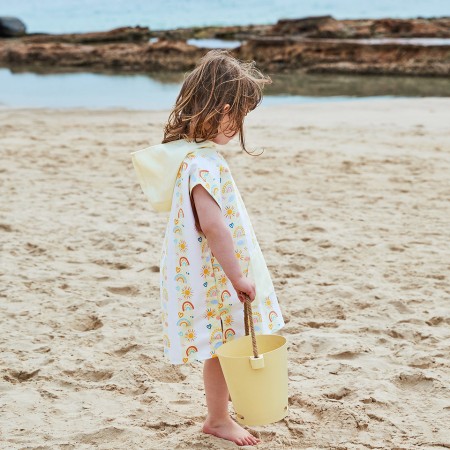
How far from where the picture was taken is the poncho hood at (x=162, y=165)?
2.30m

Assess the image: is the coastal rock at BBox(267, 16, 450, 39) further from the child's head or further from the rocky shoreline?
the child's head

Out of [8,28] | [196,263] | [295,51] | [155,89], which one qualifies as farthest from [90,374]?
[8,28]

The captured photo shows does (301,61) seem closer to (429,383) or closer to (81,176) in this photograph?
(81,176)

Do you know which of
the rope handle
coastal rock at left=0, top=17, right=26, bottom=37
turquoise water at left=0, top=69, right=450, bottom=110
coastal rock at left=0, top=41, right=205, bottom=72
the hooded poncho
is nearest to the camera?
the rope handle

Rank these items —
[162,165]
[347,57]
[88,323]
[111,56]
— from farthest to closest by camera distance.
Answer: [111,56], [347,57], [88,323], [162,165]

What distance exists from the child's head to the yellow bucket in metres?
0.53

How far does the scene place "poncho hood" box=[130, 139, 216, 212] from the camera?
2297mm

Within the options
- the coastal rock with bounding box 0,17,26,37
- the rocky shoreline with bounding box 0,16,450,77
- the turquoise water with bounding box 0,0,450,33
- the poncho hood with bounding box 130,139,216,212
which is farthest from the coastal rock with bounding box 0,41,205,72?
the turquoise water with bounding box 0,0,450,33

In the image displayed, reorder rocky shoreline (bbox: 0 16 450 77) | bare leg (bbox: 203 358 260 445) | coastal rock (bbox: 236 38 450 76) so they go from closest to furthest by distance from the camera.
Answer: bare leg (bbox: 203 358 260 445) < coastal rock (bbox: 236 38 450 76) < rocky shoreline (bbox: 0 16 450 77)

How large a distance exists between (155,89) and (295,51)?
5.32m

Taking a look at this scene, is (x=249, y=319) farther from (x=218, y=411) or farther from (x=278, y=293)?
(x=278, y=293)

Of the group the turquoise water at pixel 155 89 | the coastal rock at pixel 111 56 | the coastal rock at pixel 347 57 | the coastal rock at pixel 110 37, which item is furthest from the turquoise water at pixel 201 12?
the turquoise water at pixel 155 89

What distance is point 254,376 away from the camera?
7.19 feet

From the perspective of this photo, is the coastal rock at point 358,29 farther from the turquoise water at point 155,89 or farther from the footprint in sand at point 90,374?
the footprint in sand at point 90,374
